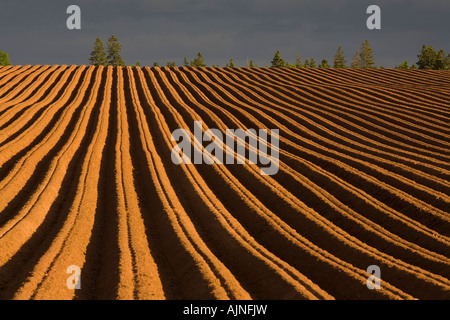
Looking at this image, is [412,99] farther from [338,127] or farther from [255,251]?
[255,251]

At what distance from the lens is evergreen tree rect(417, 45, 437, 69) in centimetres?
6681

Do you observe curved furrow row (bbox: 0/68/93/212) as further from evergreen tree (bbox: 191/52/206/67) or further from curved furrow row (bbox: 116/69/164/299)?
evergreen tree (bbox: 191/52/206/67)

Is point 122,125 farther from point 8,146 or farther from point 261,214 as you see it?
point 261,214

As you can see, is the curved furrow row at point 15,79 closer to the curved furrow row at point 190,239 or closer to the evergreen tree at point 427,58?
the curved furrow row at point 190,239

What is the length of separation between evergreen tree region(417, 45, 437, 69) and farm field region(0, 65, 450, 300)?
1951 inches

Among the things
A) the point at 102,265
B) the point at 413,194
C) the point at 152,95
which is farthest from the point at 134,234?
the point at 152,95

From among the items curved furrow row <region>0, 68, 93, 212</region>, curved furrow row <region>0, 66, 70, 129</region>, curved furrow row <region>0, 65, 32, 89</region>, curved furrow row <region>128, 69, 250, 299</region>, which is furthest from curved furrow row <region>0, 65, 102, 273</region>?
curved furrow row <region>0, 65, 32, 89</region>

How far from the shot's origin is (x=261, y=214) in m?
9.57

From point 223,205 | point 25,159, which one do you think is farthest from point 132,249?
point 25,159

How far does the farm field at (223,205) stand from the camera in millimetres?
6719

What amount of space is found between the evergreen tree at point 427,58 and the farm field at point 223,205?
4954cm

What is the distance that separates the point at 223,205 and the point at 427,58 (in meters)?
65.2

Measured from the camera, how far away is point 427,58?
67000mm

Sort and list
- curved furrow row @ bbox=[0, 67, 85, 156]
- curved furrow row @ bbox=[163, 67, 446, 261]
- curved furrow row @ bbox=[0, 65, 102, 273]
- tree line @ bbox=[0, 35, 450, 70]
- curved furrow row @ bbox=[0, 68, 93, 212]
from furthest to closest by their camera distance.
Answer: tree line @ bbox=[0, 35, 450, 70] < curved furrow row @ bbox=[0, 67, 85, 156] < curved furrow row @ bbox=[163, 67, 446, 261] < curved furrow row @ bbox=[0, 68, 93, 212] < curved furrow row @ bbox=[0, 65, 102, 273]
